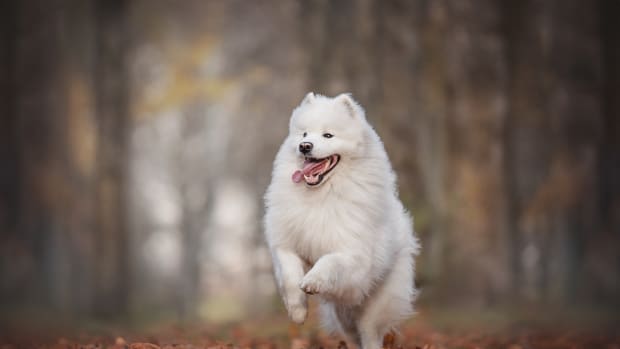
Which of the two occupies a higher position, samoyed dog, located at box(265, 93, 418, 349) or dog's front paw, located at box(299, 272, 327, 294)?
samoyed dog, located at box(265, 93, 418, 349)

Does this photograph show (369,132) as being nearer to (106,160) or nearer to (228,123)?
(106,160)

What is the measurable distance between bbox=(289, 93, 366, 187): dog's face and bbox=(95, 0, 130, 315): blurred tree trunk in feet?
27.7

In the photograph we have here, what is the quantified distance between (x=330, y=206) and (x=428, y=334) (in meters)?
5.29

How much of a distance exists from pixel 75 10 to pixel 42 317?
6358mm

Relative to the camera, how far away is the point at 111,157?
13.0 meters

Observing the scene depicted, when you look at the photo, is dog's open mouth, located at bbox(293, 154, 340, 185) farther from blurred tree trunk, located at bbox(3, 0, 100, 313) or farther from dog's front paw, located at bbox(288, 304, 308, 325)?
blurred tree trunk, located at bbox(3, 0, 100, 313)

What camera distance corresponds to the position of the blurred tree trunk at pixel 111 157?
41.5 feet

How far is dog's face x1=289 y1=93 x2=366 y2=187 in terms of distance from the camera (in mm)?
4969

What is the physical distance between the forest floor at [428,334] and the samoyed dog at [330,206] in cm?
141

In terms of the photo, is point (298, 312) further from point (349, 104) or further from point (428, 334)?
point (428, 334)

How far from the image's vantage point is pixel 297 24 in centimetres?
2114

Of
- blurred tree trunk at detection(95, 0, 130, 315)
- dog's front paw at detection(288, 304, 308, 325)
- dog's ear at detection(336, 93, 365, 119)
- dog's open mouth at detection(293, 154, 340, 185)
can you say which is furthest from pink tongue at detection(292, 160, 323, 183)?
blurred tree trunk at detection(95, 0, 130, 315)

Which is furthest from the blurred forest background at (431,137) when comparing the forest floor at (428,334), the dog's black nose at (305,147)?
the dog's black nose at (305,147)

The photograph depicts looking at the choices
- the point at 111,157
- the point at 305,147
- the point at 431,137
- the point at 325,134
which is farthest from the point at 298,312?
the point at 431,137
